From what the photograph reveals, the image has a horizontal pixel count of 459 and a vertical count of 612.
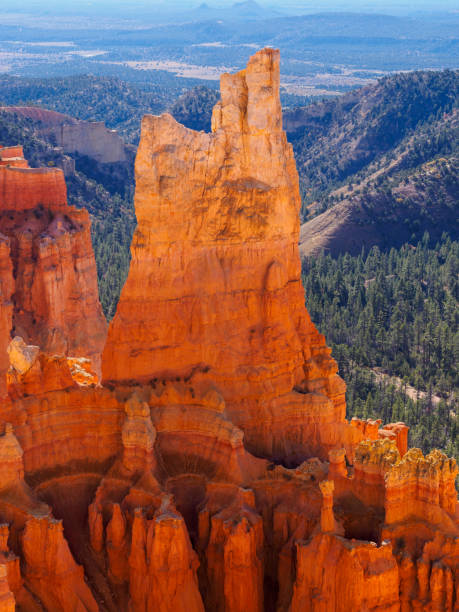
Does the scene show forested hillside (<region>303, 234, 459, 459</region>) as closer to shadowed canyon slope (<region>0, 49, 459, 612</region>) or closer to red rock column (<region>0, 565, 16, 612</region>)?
shadowed canyon slope (<region>0, 49, 459, 612</region>)

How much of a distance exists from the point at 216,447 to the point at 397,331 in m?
51.0

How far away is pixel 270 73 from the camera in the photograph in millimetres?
28172

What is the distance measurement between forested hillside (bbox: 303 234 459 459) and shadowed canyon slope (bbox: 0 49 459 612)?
23.0 m

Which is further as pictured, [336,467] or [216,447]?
[216,447]

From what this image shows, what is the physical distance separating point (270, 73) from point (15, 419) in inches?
479

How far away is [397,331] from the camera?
75.9m

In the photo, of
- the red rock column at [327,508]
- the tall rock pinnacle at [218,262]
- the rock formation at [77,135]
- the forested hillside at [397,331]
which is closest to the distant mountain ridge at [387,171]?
the forested hillside at [397,331]

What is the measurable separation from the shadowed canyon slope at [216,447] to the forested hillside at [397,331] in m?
23.0

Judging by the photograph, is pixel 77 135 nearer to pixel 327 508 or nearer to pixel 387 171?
pixel 387 171

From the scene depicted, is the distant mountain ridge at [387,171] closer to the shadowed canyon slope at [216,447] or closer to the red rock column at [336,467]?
the shadowed canyon slope at [216,447]

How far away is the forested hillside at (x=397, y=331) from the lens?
57781 mm

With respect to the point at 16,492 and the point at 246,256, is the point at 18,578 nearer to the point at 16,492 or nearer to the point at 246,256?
the point at 16,492

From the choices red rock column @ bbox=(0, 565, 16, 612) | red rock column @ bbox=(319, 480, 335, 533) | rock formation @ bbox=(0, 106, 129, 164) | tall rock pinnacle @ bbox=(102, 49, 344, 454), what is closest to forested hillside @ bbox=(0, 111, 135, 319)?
rock formation @ bbox=(0, 106, 129, 164)

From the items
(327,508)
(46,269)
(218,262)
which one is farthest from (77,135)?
(327,508)
